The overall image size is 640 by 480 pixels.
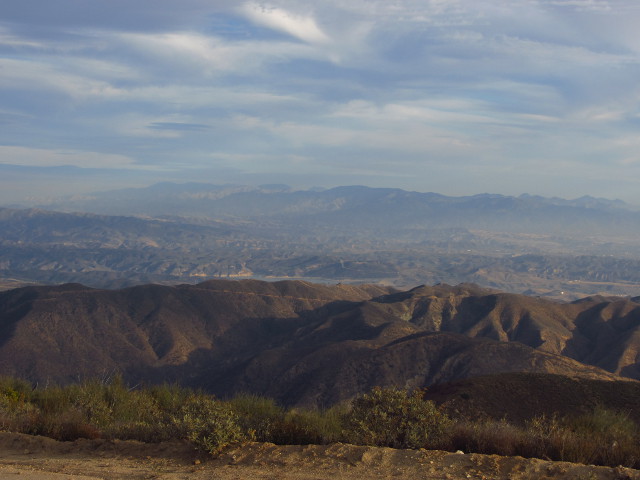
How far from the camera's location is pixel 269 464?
1021 cm

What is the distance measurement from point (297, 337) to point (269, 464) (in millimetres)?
65728

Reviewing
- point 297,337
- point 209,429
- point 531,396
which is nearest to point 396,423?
point 209,429

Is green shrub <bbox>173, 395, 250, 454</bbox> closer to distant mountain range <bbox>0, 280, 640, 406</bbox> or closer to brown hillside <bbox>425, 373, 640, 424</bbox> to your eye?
brown hillside <bbox>425, 373, 640, 424</bbox>

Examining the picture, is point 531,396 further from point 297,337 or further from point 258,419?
point 297,337

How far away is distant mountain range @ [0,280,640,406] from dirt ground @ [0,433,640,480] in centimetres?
3647

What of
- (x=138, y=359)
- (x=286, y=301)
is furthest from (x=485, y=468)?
(x=286, y=301)

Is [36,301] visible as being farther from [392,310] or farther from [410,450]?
[410,450]

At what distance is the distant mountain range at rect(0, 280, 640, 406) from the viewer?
52438mm

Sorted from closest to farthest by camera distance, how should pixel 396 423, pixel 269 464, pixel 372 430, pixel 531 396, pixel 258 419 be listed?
pixel 269 464 < pixel 372 430 < pixel 396 423 < pixel 258 419 < pixel 531 396

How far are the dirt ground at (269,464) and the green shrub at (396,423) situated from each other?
30.0 inches

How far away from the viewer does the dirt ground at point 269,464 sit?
9.46 meters

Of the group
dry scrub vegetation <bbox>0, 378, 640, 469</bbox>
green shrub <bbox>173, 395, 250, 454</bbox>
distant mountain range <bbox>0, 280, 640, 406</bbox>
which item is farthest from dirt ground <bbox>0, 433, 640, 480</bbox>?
distant mountain range <bbox>0, 280, 640, 406</bbox>

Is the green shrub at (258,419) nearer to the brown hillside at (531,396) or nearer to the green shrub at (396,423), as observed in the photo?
the green shrub at (396,423)

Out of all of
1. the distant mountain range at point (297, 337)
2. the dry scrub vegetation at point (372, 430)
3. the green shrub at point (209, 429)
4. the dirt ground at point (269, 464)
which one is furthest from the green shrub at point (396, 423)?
the distant mountain range at point (297, 337)
